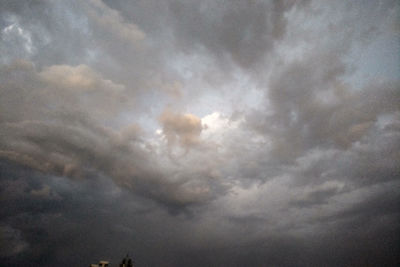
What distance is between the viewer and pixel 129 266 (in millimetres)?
66375

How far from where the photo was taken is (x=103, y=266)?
64.4 m

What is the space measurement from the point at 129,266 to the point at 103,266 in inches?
250
